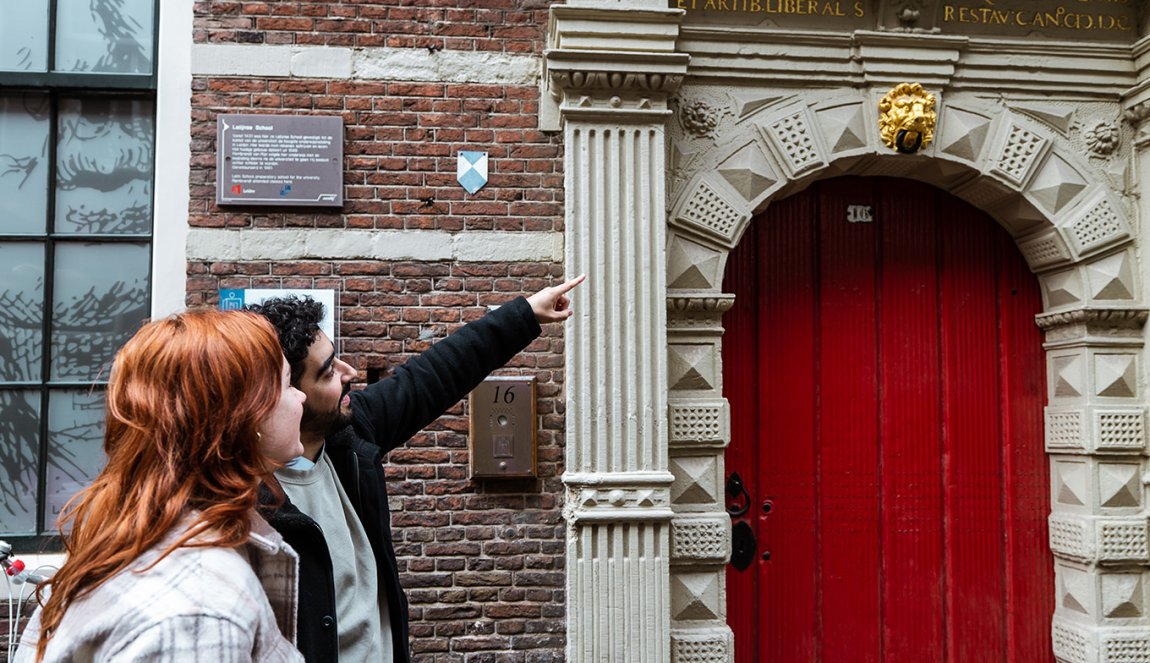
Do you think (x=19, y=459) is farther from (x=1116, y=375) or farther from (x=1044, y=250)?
(x=1116, y=375)

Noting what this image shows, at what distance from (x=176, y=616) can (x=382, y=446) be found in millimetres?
1217

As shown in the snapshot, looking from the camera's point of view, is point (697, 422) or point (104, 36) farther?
point (104, 36)

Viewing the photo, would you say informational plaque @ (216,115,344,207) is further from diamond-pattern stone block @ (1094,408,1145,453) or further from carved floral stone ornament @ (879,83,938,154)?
diamond-pattern stone block @ (1094,408,1145,453)

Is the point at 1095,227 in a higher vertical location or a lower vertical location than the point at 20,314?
higher

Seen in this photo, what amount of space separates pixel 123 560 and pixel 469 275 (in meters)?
2.91

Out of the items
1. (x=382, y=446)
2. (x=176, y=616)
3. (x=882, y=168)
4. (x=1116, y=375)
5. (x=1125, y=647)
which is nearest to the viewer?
(x=176, y=616)

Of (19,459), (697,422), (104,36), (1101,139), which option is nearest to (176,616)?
(697,422)

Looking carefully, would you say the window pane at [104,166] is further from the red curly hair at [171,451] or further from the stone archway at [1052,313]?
the red curly hair at [171,451]

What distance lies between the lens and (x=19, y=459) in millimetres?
4074

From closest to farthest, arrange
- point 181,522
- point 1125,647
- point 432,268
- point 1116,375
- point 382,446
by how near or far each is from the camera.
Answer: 1. point 181,522
2. point 382,446
3. point 432,268
4. point 1125,647
5. point 1116,375

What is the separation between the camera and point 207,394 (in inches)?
53.5

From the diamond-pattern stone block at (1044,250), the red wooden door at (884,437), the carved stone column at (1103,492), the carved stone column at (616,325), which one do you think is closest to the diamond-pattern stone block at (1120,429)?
the carved stone column at (1103,492)

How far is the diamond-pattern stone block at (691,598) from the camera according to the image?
403cm

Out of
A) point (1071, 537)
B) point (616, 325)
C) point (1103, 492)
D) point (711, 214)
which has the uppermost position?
point (711, 214)
